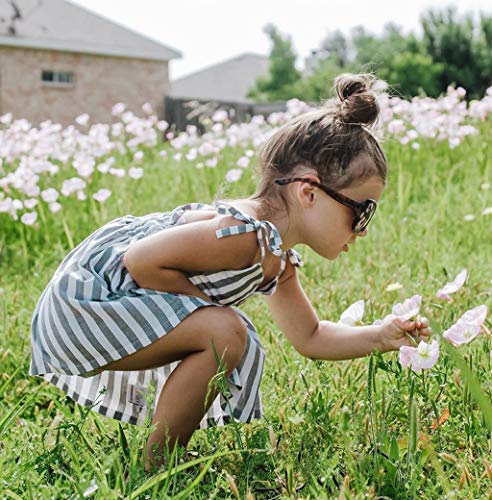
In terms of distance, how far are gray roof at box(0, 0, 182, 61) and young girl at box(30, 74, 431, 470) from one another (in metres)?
17.4

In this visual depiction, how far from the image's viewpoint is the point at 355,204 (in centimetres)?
173

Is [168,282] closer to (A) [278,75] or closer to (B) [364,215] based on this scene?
(B) [364,215]

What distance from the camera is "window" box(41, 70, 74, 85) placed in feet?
62.0

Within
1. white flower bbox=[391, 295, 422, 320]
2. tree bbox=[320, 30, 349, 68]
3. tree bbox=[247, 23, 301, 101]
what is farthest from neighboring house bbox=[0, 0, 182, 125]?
tree bbox=[320, 30, 349, 68]

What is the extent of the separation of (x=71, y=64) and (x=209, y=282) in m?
18.4

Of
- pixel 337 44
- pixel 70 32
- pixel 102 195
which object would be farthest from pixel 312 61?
pixel 102 195

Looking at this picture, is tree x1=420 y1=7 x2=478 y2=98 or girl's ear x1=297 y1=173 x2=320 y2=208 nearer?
girl's ear x1=297 y1=173 x2=320 y2=208

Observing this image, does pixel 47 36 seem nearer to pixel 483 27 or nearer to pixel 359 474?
pixel 483 27

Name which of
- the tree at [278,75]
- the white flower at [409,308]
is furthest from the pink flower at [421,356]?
the tree at [278,75]

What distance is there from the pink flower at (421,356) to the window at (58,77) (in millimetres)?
18448

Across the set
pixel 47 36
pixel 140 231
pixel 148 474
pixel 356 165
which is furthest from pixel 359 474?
pixel 47 36

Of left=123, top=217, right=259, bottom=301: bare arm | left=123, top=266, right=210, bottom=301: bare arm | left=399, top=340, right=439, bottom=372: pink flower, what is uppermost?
left=123, top=217, right=259, bottom=301: bare arm

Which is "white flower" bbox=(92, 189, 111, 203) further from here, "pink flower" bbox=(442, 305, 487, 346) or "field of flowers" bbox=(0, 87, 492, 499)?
"pink flower" bbox=(442, 305, 487, 346)

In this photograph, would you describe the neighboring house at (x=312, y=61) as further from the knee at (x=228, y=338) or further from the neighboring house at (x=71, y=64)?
the knee at (x=228, y=338)
